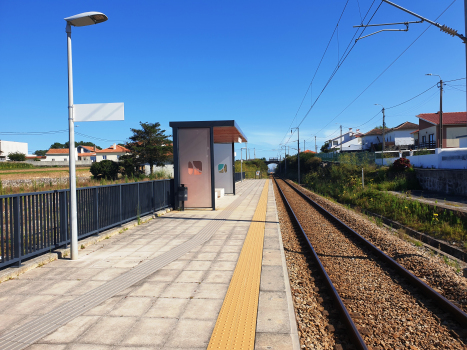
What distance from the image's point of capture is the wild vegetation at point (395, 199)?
1068cm

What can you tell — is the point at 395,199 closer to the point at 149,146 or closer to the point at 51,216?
the point at 51,216

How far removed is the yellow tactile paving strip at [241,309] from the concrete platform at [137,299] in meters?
0.09

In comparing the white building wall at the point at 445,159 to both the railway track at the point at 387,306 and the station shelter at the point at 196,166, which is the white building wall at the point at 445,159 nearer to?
the station shelter at the point at 196,166

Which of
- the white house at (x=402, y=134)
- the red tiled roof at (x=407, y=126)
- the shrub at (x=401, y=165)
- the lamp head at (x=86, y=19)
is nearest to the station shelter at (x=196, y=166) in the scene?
the lamp head at (x=86, y=19)

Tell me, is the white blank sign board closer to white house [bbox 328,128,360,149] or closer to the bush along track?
the bush along track

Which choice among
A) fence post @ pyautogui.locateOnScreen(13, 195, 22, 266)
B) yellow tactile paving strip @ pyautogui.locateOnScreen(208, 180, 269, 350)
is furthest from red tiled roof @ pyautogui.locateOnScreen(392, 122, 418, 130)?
fence post @ pyautogui.locateOnScreen(13, 195, 22, 266)

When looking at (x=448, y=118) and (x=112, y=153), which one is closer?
(x=448, y=118)

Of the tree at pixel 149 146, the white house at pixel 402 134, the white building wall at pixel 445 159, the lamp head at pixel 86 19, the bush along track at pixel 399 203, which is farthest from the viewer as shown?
the white house at pixel 402 134

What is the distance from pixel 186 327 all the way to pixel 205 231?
5.72 m

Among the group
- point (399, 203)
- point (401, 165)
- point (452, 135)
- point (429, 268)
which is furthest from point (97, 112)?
point (452, 135)

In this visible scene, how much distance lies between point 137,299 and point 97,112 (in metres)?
3.72

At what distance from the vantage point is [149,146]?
5159 centimetres

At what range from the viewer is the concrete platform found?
134 inches

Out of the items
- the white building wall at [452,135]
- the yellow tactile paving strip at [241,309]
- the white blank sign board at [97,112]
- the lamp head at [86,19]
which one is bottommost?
the yellow tactile paving strip at [241,309]
